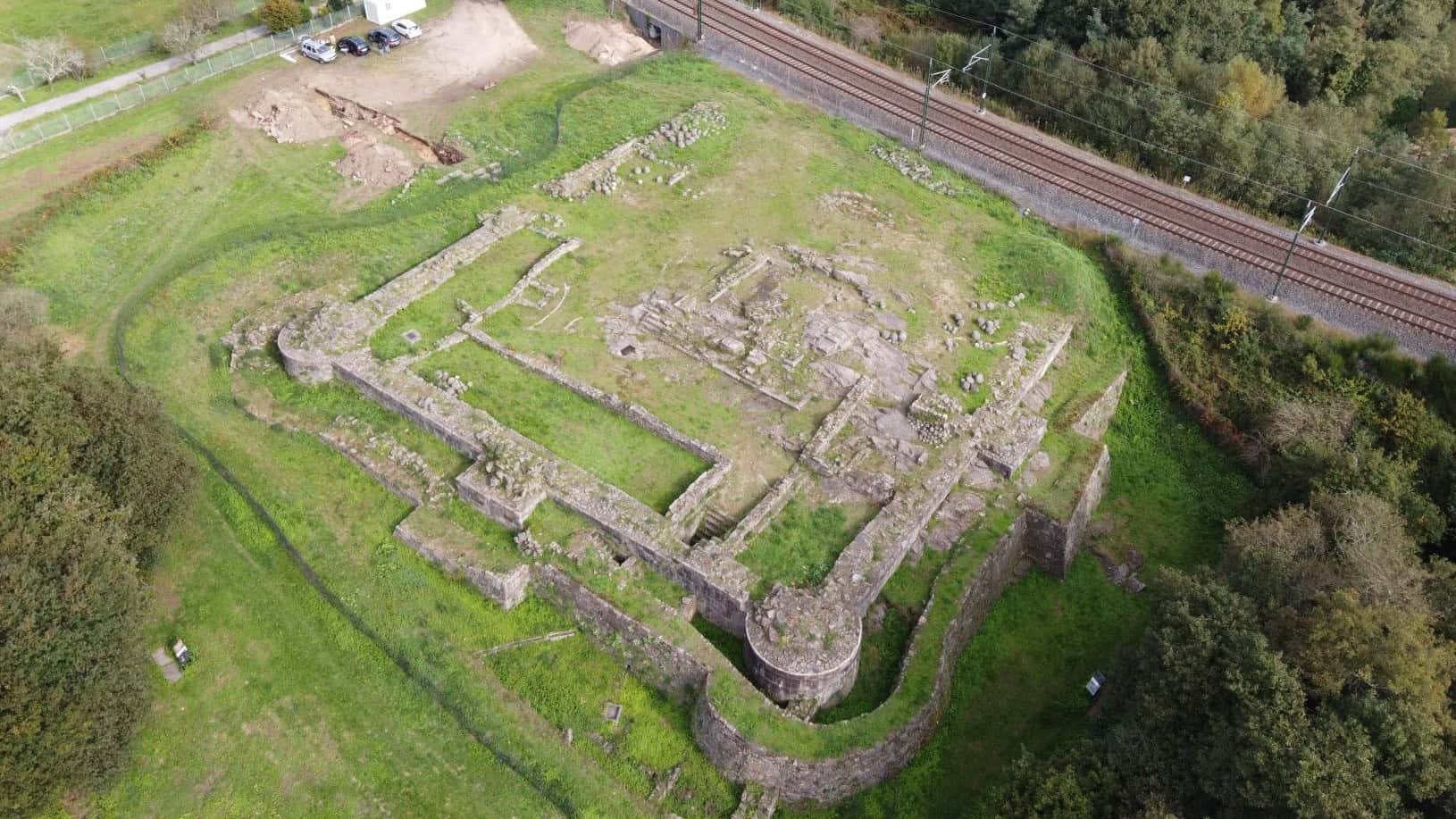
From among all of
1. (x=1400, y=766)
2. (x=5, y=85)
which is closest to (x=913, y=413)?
A: (x=1400, y=766)

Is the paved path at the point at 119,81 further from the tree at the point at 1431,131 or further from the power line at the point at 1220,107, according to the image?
the tree at the point at 1431,131

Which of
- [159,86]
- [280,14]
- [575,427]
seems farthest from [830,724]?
[280,14]

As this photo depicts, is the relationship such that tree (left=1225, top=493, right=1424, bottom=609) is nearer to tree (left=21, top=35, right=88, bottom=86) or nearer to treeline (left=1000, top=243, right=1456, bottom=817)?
treeline (left=1000, top=243, right=1456, bottom=817)

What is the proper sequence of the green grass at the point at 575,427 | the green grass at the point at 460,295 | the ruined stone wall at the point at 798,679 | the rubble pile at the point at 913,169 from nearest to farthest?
1. the ruined stone wall at the point at 798,679
2. the green grass at the point at 575,427
3. the green grass at the point at 460,295
4. the rubble pile at the point at 913,169

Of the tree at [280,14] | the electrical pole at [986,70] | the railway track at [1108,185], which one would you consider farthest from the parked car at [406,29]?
the electrical pole at [986,70]

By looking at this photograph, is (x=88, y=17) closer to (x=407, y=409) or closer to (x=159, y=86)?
(x=159, y=86)

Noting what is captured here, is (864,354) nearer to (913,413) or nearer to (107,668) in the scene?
(913,413)

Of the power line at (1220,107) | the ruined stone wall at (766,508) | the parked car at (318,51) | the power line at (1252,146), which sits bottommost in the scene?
the ruined stone wall at (766,508)

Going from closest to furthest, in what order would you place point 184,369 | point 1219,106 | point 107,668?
1. point 107,668
2. point 184,369
3. point 1219,106
